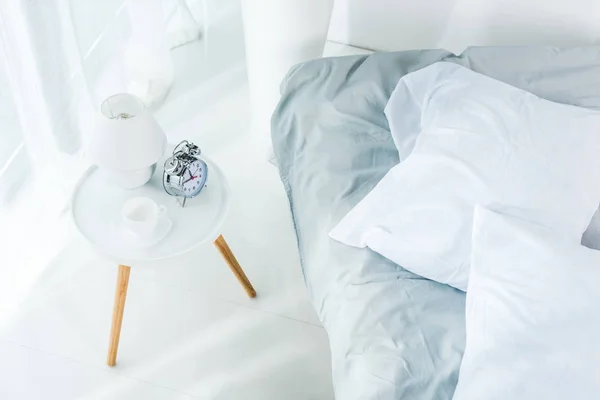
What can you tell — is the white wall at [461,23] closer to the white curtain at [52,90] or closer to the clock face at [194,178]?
the white curtain at [52,90]

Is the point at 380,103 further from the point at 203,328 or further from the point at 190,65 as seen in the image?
the point at 190,65

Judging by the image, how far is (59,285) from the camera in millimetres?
1635

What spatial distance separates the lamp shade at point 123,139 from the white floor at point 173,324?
26 centimetres

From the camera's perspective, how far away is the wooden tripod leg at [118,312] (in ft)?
4.52

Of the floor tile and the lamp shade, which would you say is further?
the floor tile

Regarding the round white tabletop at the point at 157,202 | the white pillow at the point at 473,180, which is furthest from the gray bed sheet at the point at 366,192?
the round white tabletop at the point at 157,202

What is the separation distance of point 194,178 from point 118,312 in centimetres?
34

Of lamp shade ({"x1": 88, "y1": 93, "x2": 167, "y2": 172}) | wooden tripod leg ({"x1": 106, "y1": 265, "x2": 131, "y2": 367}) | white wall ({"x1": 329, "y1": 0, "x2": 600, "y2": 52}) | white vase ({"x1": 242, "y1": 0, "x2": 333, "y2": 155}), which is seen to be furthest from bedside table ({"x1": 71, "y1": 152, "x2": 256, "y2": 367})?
white wall ({"x1": 329, "y1": 0, "x2": 600, "y2": 52})

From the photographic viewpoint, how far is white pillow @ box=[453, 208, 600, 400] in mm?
955

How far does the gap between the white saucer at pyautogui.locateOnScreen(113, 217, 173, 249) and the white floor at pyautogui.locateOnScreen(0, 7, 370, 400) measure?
0.12m

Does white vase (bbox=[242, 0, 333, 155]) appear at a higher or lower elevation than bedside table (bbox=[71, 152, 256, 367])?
higher

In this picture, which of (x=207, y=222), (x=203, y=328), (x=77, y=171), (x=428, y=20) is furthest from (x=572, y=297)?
(x=77, y=171)

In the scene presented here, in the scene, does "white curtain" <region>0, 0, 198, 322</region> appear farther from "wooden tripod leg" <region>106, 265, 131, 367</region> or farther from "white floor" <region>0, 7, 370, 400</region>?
"wooden tripod leg" <region>106, 265, 131, 367</region>

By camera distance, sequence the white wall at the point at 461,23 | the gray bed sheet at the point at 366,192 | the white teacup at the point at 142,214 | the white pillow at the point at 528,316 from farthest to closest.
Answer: the white wall at the point at 461,23, the white teacup at the point at 142,214, the gray bed sheet at the point at 366,192, the white pillow at the point at 528,316
